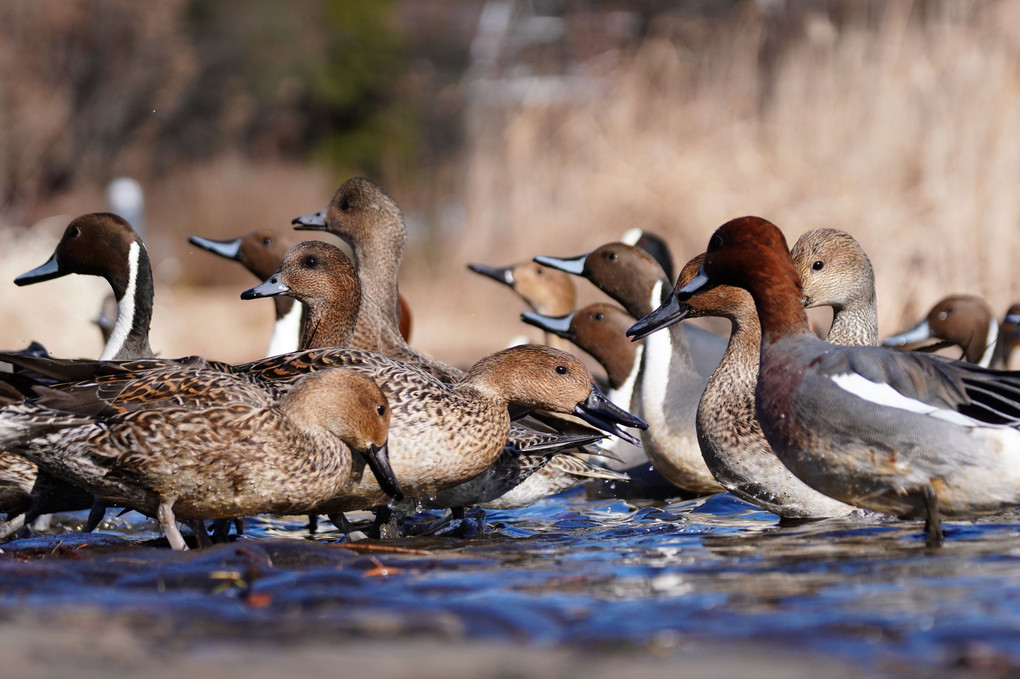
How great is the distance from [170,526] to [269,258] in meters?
3.25

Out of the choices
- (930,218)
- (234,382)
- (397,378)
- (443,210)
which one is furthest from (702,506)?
(443,210)

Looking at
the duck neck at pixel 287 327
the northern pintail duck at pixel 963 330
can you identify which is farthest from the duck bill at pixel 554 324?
the northern pintail duck at pixel 963 330

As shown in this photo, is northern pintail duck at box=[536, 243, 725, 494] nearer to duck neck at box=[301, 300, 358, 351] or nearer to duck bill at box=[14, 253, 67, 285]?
duck neck at box=[301, 300, 358, 351]

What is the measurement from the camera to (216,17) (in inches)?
1095

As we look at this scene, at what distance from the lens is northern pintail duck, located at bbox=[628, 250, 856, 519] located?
4570mm

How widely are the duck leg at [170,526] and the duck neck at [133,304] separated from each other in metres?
1.81

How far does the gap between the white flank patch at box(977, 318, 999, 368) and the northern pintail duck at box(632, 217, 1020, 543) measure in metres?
3.43

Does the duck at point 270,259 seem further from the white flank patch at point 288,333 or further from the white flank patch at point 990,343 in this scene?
the white flank patch at point 990,343

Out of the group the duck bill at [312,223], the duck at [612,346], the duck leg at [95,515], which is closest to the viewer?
the duck leg at [95,515]

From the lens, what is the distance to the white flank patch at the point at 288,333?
6.96 metres

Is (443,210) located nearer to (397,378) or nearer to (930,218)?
(930,218)

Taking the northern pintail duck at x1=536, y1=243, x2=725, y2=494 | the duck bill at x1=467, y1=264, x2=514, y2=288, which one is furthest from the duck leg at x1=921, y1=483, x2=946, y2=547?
the duck bill at x1=467, y1=264, x2=514, y2=288

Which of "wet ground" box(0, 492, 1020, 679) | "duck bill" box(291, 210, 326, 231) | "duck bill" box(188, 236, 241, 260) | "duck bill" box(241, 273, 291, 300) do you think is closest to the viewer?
"wet ground" box(0, 492, 1020, 679)

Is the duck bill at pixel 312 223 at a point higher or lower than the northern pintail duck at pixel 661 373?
higher
